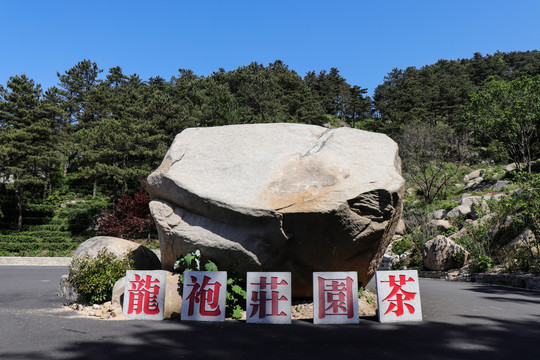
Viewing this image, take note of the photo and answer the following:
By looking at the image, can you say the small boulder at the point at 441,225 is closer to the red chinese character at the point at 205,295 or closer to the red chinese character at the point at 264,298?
the red chinese character at the point at 264,298

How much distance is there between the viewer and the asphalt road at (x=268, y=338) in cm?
329

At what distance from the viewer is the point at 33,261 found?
17.1 meters

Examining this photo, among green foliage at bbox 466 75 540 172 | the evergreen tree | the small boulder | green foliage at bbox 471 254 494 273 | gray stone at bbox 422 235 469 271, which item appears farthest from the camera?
the evergreen tree

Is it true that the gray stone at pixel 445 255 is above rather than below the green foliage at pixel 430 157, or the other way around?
below

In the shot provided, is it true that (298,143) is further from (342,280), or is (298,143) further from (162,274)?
(162,274)

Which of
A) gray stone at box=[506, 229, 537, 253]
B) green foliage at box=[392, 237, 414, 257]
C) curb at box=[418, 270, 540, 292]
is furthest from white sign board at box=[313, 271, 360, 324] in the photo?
green foliage at box=[392, 237, 414, 257]

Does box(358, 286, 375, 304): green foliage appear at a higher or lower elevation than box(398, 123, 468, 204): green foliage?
lower

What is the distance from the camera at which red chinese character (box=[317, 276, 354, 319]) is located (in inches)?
179

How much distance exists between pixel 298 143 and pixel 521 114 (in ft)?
64.6

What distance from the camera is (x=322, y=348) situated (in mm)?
3496

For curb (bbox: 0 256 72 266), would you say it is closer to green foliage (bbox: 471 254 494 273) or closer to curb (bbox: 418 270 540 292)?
curb (bbox: 418 270 540 292)

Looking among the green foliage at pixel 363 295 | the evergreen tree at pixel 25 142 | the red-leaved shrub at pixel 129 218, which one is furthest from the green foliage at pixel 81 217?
the green foliage at pixel 363 295

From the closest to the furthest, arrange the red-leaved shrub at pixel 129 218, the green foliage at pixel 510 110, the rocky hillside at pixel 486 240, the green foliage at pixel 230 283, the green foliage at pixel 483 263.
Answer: the green foliage at pixel 230 283 → the rocky hillside at pixel 486 240 → the green foliage at pixel 483 263 → the red-leaved shrub at pixel 129 218 → the green foliage at pixel 510 110

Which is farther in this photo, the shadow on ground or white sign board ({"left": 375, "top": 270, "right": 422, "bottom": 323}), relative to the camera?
white sign board ({"left": 375, "top": 270, "right": 422, "bottom": 323})
